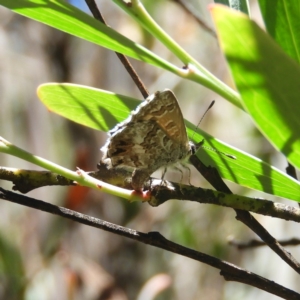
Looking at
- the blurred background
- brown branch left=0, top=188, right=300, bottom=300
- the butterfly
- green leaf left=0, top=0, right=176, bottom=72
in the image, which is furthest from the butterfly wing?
the blurred background

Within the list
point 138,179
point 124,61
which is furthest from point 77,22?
point 138,179

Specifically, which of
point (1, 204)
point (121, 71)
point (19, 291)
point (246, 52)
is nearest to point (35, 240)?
point (1, 204)

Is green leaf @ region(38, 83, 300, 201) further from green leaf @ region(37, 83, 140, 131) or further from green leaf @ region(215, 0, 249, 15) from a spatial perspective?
green leaf @ region(215, 0, 249, 15)

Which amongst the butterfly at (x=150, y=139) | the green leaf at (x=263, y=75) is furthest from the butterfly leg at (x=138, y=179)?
the green leaf at (x=263, y=75)

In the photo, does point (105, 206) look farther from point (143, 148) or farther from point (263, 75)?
point (263, 75)

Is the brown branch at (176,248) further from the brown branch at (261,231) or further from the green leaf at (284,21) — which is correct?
the green leaf at (284,21)

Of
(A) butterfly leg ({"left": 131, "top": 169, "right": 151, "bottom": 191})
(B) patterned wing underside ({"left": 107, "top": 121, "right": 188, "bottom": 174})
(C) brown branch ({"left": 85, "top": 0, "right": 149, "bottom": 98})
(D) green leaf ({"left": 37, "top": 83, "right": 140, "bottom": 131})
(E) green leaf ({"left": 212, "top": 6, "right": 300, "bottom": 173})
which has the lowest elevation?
(B) patterned wing underside ({"left": 107, "top": 121, "right": 188, "bottom": 174})
